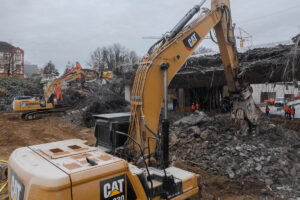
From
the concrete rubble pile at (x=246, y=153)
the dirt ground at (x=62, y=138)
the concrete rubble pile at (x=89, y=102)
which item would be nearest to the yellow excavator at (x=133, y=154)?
the dirt ground at (x=62, y=138)

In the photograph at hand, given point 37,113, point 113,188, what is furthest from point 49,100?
point 113,188

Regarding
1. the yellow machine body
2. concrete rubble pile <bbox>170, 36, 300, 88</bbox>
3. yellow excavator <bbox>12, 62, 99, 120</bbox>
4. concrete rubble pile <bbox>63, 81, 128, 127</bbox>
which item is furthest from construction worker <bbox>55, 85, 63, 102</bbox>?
the yellow machine body

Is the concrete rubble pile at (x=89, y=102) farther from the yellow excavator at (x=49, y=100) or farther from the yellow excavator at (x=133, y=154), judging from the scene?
the yellow excavator at (x=133, y=154)

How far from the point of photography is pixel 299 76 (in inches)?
488

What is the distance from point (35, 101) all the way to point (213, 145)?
14.0 meters

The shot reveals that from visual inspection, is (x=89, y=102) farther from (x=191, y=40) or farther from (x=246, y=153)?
(x=191, y=40)

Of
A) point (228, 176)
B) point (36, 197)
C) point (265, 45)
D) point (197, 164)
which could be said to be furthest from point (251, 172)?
point (265, 45)

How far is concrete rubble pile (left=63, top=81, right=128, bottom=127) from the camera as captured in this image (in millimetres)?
15620

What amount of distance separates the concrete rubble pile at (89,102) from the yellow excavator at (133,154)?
11008 millimetres

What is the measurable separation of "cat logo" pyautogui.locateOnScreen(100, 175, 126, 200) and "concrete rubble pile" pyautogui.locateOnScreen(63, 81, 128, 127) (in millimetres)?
12584

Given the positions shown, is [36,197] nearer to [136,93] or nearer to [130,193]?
[130,193]

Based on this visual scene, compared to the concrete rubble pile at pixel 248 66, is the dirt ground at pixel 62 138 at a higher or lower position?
lower

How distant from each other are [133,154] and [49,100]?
15.1m

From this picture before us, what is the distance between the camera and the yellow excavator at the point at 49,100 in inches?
632
